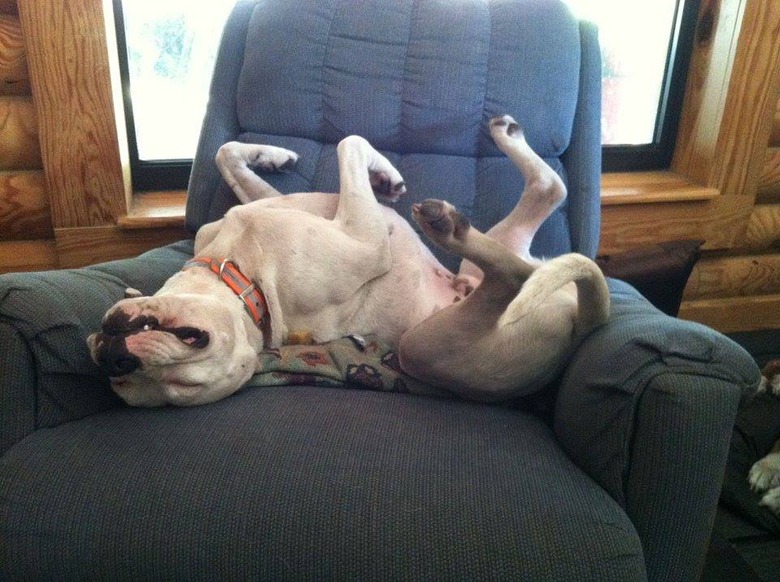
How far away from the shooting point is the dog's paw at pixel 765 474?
194 cm

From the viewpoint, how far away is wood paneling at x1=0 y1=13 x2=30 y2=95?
2.14m

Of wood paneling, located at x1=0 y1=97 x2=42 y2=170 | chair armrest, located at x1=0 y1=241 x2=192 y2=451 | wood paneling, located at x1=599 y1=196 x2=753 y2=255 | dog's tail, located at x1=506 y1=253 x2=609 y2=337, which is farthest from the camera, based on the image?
wood paneling, located at x1=599 y1=196 x2=753 y2=255

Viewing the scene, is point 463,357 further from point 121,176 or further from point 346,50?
point 121,176

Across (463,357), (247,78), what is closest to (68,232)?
(247,78)

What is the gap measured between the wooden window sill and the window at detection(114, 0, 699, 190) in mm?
83

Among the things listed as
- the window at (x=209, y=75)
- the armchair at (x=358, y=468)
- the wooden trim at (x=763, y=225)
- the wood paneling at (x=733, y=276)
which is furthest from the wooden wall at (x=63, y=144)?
the wooden trim at (x=763, y=225)

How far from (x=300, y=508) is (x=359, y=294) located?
70 centimetres

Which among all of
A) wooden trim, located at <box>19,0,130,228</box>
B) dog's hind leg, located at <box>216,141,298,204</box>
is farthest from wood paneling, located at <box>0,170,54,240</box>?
dog's hind leg, located at <box>216,141,298,204</box>

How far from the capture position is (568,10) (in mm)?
2039

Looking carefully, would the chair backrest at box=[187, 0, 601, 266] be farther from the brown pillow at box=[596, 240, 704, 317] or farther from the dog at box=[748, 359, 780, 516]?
the dog at box=[748, 359, 780, 516]

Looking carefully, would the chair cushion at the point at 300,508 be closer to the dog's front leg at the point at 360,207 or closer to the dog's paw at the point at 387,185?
the dog's front leg at the point at 360,207

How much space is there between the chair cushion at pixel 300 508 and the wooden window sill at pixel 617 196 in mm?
1205

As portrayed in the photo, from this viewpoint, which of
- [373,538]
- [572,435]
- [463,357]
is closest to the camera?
[373,538]

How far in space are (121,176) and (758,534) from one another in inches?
95.3
